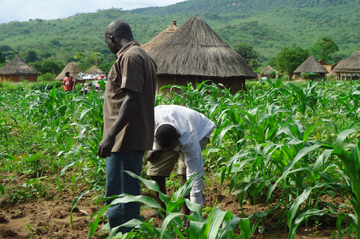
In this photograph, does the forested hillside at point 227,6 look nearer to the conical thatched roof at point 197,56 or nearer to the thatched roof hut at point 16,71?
the thatched roof hut at point 16,71

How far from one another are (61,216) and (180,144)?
117 cm

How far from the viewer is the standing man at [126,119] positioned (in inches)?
77.2

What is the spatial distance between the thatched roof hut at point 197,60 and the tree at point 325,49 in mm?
47445

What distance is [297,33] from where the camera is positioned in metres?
99.9

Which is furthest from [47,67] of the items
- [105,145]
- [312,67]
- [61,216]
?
[105,145]

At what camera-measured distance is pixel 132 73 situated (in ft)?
6.42

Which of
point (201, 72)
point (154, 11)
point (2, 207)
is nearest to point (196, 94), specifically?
point (2, 207)

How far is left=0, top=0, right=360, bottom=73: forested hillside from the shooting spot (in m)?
79.9

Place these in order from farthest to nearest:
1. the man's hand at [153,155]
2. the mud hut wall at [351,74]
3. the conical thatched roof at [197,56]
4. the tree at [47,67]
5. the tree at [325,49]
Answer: the tree at [325,49] → the tree at [47,67] → the mud hut wall at [351,74] → the conical thatched roof at [197,56] → the man's hand at [153,155]

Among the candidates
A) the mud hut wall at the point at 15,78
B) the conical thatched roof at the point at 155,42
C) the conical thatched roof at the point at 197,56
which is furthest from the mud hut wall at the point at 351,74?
the mud hut wall at the point at 15,78

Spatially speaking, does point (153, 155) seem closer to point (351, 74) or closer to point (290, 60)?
point (351, 74)

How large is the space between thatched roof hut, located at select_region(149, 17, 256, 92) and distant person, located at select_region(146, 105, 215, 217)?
8918mm

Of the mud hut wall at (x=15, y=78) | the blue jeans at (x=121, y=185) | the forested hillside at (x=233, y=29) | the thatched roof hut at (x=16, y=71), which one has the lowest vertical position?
the blue jeans at (x=121, y=185)

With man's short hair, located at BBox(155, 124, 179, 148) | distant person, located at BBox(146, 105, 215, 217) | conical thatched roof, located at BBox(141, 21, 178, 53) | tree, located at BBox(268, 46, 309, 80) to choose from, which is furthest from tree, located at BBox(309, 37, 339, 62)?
man's short hair, located at BBox(155, 124, 179, 148)
